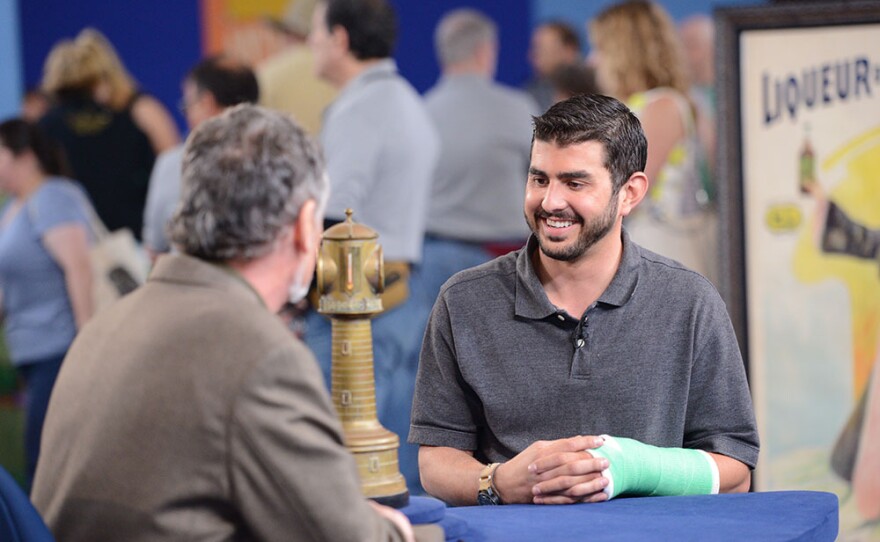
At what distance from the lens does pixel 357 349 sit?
1774 millimetres

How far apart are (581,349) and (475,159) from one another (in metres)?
3.17

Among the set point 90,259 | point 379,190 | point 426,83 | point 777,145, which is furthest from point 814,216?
point 90,259

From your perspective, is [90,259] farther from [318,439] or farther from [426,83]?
[318,439]

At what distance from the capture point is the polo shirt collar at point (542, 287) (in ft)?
7.27

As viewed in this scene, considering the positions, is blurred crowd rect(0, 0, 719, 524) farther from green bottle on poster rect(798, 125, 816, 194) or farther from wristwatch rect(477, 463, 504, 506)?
wristwatch rect(477, 463, 504, 506)

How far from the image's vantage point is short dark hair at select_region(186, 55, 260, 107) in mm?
4539

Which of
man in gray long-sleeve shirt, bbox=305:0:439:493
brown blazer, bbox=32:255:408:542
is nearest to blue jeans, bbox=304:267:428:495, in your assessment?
man in gray long-sleeve shirt, bbox=305:0:439:493

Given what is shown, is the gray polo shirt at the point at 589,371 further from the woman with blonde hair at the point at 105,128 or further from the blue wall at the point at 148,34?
the woman with blonde hair at the point at 105,128

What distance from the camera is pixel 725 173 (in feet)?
12.9

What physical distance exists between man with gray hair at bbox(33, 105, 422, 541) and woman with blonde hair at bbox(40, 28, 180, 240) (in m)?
4.55

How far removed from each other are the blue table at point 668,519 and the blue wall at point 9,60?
5108 millimetres

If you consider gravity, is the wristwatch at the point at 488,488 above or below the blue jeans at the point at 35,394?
above

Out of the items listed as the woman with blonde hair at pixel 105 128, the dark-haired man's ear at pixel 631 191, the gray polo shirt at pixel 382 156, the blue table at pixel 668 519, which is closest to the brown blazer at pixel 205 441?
the blue table at pixel 668 519

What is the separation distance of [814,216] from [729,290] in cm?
33
